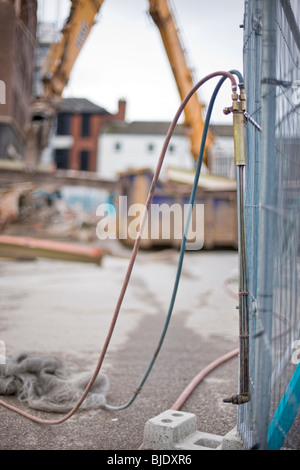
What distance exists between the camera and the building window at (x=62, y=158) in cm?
3972

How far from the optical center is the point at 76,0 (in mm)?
8164

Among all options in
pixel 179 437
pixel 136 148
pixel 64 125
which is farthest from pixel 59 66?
pixel 64 125

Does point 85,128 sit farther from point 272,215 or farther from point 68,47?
point 272,215

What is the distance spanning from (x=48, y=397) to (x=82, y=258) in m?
8.27

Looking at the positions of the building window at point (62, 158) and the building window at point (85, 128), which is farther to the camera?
the building window at point (85, 128)

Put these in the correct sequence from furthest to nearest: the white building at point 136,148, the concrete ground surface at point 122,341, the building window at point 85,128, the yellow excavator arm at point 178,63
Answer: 1. the building window at point 85,128
2. the white building at point 136,148
3. the yellow excavator arm at point 178,63
4. the concrete ground surface at point 122,341

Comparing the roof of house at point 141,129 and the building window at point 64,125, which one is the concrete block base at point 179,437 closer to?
the roof of house at point 141,129

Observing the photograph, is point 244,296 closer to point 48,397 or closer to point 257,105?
point 257,105

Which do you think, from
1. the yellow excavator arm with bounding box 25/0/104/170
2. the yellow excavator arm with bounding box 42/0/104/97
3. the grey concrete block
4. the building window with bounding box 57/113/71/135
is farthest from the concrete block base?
the building window with bounding box 57/113/71/135

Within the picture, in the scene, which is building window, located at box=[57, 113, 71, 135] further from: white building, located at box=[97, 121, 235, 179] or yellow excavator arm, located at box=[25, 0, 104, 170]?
yellow excavator arm, located at box=[25, 0, 104, 170]

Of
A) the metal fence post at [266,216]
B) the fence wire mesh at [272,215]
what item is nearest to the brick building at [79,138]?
the fence wire mesh at [272,215]

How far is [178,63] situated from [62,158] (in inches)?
1089

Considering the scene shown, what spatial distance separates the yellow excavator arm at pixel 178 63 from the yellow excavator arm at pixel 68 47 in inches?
109

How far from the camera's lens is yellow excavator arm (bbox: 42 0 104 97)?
10.00 metres
